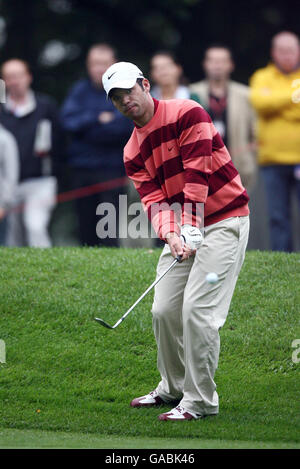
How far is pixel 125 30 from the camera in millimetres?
14641

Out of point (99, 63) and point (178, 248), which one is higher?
point (99, 63)

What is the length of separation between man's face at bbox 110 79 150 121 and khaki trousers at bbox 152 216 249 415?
900mm

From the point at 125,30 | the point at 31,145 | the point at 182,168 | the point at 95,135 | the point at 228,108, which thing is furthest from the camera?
the point at 125,30

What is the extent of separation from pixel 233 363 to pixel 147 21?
8330mm

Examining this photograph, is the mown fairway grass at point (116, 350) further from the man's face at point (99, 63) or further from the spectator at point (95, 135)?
the man's face at point (99, 63)

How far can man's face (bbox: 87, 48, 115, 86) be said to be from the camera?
411 inches

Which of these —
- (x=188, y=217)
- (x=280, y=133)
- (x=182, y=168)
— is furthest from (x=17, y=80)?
(x=188, y=217)

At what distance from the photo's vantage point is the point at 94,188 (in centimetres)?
1045

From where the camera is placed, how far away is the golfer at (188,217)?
20.3 ft

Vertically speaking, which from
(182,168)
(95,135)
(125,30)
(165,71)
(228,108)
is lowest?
(182,168)

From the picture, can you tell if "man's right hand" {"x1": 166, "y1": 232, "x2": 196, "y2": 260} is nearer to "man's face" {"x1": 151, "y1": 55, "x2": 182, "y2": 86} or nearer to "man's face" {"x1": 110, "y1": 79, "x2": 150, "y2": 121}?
"man's face" {"x1": 110, "y1": 79, "x2": 150, "y2": 121}

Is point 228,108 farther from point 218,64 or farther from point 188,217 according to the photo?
point 188,217

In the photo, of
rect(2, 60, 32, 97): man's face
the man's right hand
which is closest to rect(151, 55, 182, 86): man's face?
rect(2, 60, 32, 97): man's face

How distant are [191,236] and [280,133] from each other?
4047mm
